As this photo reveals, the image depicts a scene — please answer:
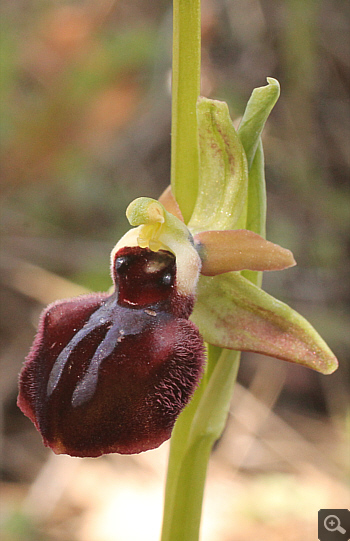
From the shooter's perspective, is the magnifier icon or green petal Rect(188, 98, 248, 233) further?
the magnifier icon

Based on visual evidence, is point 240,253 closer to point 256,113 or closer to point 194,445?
point 256,113

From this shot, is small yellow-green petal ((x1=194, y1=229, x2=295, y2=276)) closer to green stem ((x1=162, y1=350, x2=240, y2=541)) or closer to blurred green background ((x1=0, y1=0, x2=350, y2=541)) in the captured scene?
green stem ((x1=162, y1=350, x2=240, y2=541))

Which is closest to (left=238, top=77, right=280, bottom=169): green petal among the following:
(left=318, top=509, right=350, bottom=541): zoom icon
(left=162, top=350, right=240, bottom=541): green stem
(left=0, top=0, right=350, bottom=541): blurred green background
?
(left=162, top=350, right=240, bottom=541): green stem

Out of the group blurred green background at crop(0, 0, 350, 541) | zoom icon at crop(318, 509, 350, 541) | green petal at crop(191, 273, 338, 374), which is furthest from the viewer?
blurred green background at crop(0, 0, 350, 541)

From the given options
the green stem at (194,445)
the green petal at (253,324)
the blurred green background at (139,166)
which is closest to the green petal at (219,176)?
the green petal at (253,324)

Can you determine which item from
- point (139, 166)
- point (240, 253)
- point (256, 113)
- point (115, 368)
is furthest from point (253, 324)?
point (139, 166)

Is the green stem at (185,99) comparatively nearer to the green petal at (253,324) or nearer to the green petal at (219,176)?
the green petal at (219,176)

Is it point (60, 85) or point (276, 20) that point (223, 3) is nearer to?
point (276, 20)

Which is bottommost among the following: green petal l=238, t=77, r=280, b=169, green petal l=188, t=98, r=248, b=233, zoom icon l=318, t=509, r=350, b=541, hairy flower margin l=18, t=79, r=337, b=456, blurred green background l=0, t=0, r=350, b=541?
zoom icon l=318, t=509, r=350, b=541
